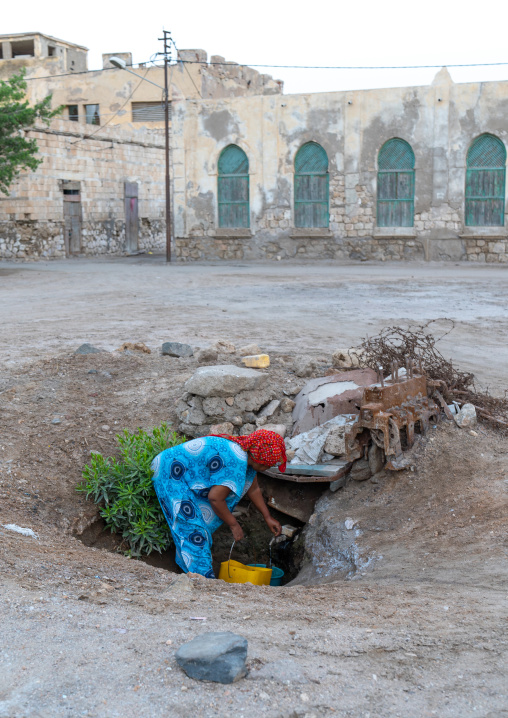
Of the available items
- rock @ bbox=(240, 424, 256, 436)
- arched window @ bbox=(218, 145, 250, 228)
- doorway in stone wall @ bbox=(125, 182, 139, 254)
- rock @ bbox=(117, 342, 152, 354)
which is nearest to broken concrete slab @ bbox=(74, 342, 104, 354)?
rock @ bbox=(117, 342, 152, 354)

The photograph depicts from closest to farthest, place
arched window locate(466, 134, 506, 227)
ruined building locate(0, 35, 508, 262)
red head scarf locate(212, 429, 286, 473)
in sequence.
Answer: red head scarf locate(212, 429, 286, 473) < arched window locate(466, 134, 506, 227) < ruined building locate(0, 35, 508, 262)

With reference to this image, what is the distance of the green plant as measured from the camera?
464cm

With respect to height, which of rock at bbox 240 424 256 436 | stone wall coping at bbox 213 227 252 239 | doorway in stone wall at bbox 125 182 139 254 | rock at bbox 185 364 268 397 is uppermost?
doorway in stone wall at bbox 125 182 139 254

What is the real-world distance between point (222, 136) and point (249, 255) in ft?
12.2

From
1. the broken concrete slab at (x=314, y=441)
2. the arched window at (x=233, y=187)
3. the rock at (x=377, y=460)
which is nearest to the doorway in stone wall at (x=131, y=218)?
the arched window at (x=233, y=187)

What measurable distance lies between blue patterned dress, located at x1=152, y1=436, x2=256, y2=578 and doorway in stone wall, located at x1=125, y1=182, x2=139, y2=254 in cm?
2525

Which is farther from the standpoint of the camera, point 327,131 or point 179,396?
point 327,131

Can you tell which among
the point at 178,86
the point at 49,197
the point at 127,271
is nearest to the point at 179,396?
the point at 127,271

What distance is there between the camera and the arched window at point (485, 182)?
19.8 meters

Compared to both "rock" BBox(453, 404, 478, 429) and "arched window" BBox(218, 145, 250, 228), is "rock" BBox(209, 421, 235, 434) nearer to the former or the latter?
"rock" BBox(453, 404, 478, 429)

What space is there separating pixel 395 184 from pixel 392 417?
17.6 m

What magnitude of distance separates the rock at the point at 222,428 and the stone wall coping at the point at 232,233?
1742cm

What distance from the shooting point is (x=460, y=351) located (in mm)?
7453

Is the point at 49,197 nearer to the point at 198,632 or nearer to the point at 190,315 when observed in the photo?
the point at 190,315
